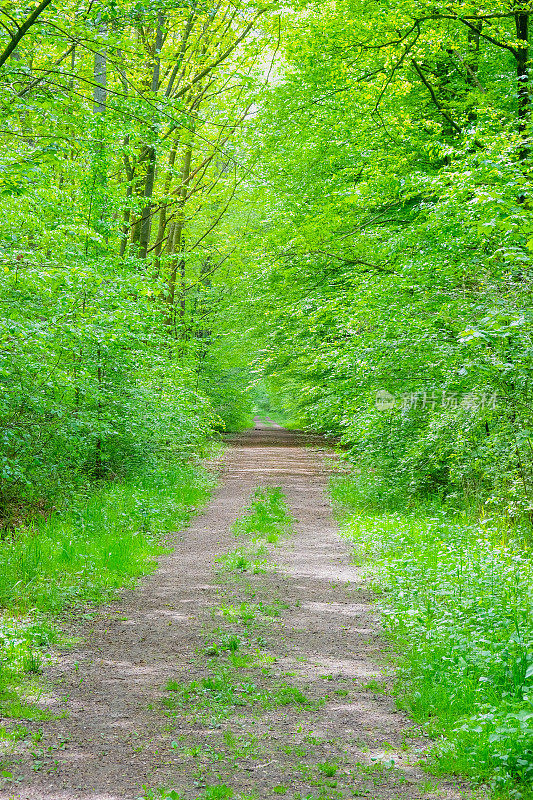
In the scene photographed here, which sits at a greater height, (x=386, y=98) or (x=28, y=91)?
(x=386, y=98)

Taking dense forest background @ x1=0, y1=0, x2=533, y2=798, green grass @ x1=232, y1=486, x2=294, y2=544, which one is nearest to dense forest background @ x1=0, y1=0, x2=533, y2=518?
dense forest background @ x1=0, y1=0, x2=533, y2=798

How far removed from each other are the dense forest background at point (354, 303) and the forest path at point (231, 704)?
48 cm

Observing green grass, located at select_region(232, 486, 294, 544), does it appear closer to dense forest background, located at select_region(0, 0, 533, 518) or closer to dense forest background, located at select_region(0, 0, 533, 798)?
dense forest background, located at select_region(0, 0, 533, 798)

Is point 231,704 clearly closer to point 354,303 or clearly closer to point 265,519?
point 265,519

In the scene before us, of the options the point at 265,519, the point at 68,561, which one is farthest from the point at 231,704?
the point at 265,519

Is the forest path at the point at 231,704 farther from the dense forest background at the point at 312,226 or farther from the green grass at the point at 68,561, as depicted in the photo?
the dense forest background at the point at 312,226

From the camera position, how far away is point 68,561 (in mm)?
7625

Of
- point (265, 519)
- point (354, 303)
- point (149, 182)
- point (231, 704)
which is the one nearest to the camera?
point (231, 704)

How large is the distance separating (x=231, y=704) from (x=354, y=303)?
852 cm

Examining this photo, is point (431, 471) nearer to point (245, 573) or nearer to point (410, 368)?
point (410, 368)

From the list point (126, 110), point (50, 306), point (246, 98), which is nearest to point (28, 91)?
point (126, 110)

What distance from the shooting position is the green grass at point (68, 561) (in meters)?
5.41

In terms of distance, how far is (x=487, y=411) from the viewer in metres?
8.11

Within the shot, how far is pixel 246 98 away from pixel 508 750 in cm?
1767
